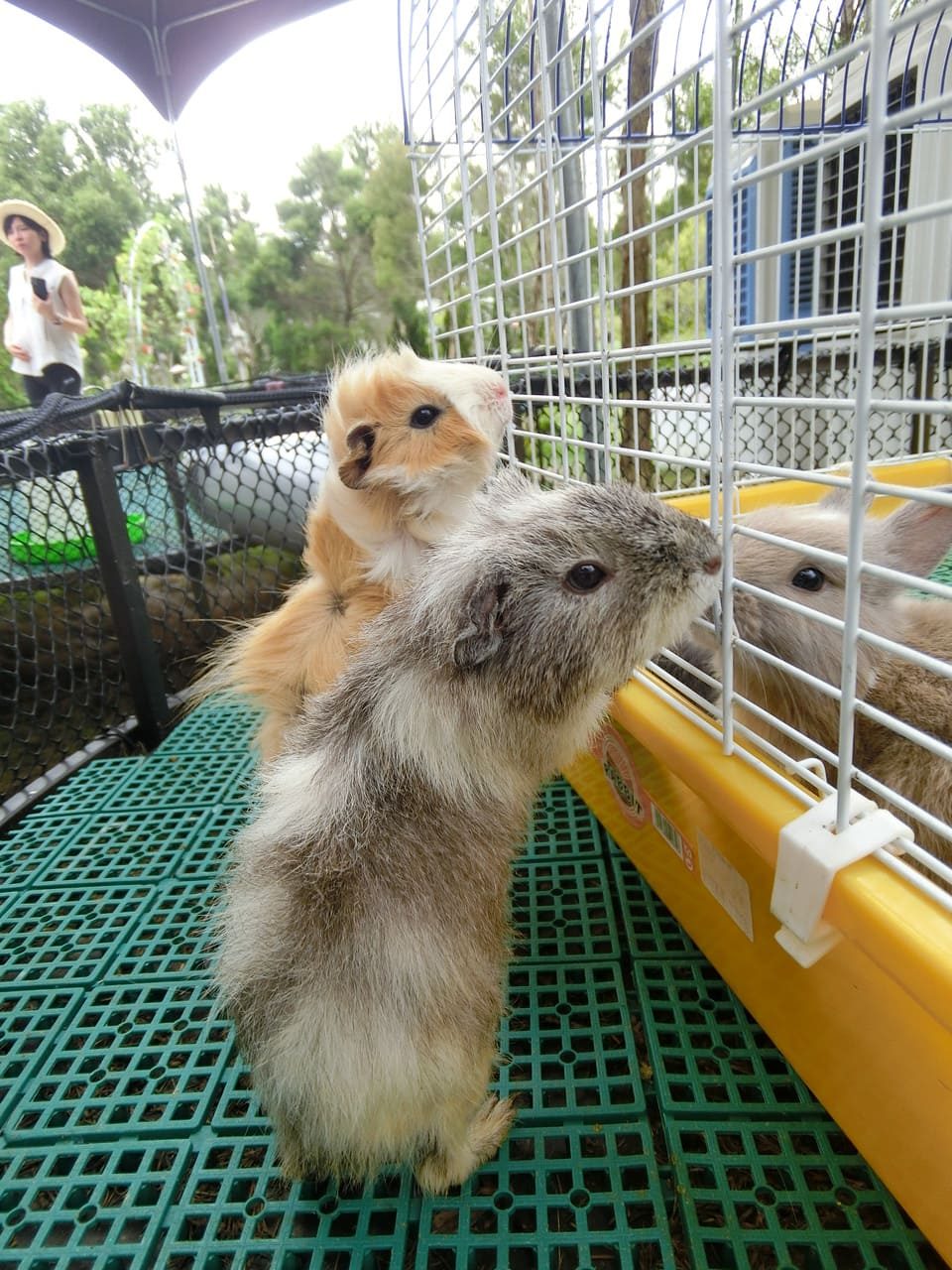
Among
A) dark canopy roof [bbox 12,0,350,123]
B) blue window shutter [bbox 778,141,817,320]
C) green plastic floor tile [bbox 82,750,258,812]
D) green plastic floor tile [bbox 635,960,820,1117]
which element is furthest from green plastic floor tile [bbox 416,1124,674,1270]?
dark canopy roof [bbox 12,0,350,123]

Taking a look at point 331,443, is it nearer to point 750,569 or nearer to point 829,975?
point 750,569

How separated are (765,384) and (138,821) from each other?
3063 millimetres

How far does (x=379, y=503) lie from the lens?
205 centimetres

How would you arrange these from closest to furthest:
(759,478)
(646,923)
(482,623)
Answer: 1. (482,623)
2. (646,923)
3. (759,478)

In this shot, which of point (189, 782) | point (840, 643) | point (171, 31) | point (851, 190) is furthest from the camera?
point (171, 31)

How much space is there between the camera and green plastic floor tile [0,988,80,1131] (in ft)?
4.62

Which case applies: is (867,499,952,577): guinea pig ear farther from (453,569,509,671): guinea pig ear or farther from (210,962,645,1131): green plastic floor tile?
(210,962,645,1131): green plastic floor tile

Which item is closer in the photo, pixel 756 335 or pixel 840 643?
pixel 840 643

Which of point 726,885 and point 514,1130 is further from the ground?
point 726,885

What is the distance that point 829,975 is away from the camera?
41.7 inches

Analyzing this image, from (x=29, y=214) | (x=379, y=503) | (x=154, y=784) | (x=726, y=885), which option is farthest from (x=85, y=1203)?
(x=29, y=214)

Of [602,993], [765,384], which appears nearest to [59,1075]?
[602,993]

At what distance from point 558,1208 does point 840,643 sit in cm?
112

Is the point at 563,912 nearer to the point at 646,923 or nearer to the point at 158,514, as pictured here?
the point at 646,923
